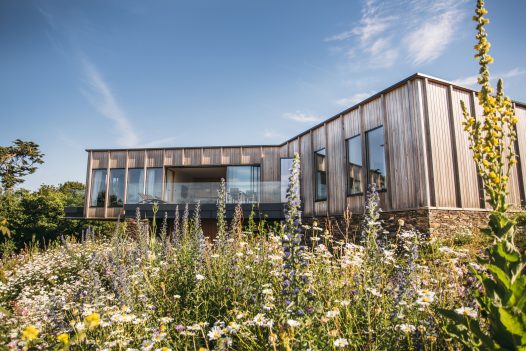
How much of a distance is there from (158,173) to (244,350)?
20.4 m

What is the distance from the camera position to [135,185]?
20188 mm

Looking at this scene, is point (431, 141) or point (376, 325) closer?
point (376, 325)

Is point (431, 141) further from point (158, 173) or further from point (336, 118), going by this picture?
point (158, 173)

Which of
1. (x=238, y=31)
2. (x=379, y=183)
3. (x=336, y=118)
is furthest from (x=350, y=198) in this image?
(x=238, y=31)

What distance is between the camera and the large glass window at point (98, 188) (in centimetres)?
2186

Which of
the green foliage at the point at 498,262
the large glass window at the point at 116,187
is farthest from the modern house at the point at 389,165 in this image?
the green foliage at the point at 498,262

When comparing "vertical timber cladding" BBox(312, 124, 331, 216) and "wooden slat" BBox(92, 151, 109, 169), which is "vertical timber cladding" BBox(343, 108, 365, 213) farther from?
"wooden slat" BBox(92, 151, 109, 169)

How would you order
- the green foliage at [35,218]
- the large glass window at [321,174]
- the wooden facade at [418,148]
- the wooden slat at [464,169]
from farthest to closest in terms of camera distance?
1. the green foliage at [35,218]
2. the large glass window at [321,174]
3. the wooden slat at [464,169]
4. the wooden facade at [418,148]

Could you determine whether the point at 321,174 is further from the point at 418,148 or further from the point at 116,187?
the point at 116,187

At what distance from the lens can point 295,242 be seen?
2.62 metres

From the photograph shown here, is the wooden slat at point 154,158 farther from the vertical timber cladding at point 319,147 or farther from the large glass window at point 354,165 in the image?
the large glass window at point 354,165

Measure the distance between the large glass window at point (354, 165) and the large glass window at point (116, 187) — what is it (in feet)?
51.8

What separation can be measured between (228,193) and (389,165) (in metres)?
8.12

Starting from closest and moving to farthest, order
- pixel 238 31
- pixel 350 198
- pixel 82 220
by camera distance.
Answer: pixel 238 31 < pixel 350 198 < pixel 82 220
